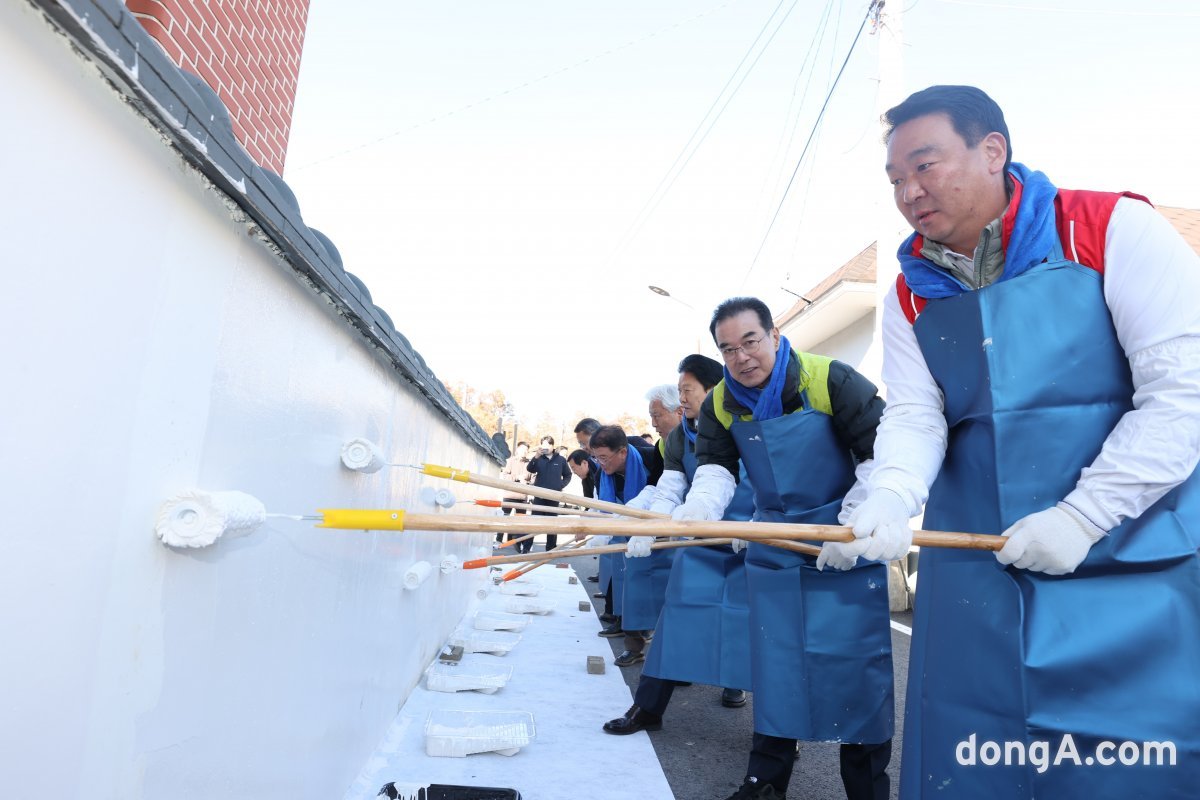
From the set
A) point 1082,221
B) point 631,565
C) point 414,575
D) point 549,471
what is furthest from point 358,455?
point 549,471

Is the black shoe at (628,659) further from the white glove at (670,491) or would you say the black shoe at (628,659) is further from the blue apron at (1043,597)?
the blue apron at (1043,597)

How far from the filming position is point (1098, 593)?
158cm

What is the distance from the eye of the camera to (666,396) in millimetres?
5141

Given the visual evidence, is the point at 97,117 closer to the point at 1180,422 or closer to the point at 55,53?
the point at 55,53

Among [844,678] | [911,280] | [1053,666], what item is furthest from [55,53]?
[844,678]

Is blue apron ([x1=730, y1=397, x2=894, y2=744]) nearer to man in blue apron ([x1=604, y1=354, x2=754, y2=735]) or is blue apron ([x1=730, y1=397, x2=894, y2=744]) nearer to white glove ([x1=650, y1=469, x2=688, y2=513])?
man in blue apron ([x1=604, y1=354, x2=754, y2=735])

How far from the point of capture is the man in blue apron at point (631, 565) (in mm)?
5160

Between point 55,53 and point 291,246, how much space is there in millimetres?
686

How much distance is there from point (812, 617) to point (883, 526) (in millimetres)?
1117

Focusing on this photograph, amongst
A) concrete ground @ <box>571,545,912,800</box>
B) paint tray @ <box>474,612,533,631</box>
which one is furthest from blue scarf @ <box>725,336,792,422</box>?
paint tray @ <box>474,612,533,631</box>

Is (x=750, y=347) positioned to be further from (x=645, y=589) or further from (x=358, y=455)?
(x=645, y=589)

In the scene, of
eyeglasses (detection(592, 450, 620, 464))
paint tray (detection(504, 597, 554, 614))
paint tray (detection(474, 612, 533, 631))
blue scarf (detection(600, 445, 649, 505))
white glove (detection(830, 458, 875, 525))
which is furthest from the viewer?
paint tray (detection(504, 597, 554, 614))

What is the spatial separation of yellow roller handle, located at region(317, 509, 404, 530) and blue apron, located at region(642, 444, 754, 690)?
249 cm

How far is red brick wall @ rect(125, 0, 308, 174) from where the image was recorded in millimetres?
2611
